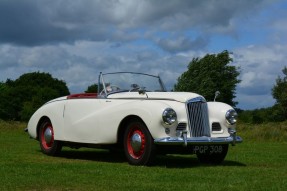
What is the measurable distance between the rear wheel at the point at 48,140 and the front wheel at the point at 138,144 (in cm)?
267

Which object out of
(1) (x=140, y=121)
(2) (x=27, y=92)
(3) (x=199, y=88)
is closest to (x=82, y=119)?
(1) (x=140, y=121)

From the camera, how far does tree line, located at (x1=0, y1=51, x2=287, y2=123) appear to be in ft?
222

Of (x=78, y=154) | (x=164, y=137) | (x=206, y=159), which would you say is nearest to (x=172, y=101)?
(x=164, y=137)

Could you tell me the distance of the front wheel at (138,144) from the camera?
9953 millimetres

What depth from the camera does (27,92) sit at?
83312mm

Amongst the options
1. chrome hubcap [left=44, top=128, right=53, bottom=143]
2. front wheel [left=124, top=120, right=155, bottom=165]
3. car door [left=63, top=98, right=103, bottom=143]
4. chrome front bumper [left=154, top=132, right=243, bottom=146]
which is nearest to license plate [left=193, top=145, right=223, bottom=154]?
chrome front bumper [left=154, top=132, right=243, bottom=146]

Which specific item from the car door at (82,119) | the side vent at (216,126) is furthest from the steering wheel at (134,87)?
the side vent at (216,126)

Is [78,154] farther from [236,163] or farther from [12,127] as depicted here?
[12,127]

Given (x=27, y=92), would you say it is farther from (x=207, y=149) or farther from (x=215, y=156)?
(x=207, y=149)

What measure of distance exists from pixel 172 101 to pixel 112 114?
1318 mm

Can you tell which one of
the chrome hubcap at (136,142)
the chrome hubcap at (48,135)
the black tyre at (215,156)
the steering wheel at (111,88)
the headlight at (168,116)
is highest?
the steering wheel at (111,88)

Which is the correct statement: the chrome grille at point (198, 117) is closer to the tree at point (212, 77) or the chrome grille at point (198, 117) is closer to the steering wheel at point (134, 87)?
the steering wheel at point (134, 87)

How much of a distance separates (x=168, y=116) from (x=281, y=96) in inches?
2550

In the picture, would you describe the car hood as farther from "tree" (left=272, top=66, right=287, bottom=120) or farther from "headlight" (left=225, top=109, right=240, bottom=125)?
"tree" (left=272, top=66, right=287, bottom=120)
